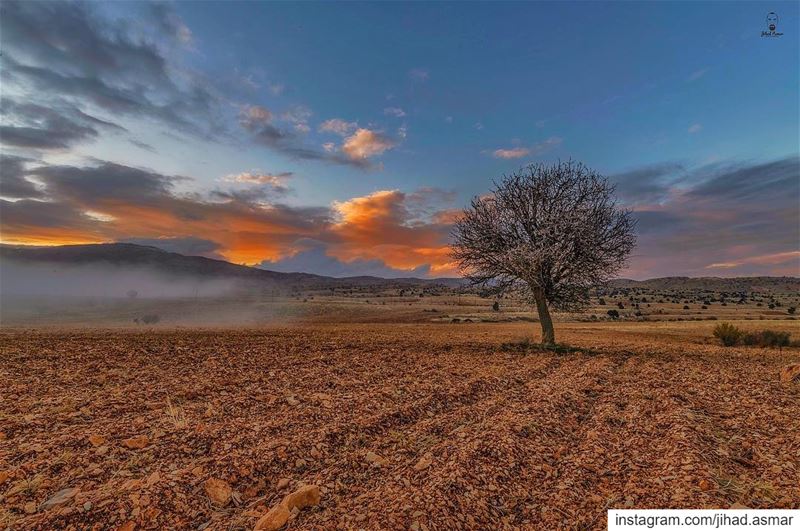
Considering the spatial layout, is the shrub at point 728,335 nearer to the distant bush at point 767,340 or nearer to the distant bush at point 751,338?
the distant bush at point 751,338

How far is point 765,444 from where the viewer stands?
705cm

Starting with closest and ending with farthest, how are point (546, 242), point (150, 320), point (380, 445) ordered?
point (380, 445), point (546, 242), point (150, 320)

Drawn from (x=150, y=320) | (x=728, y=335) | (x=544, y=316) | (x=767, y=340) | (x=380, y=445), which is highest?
(x=544, y=316)

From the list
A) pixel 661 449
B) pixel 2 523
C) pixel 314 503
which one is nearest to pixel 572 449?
pixel 661 449

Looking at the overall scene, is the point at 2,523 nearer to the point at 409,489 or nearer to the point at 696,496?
the point at 409,489

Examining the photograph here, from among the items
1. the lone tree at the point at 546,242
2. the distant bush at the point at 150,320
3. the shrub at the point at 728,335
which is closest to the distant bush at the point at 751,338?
the shrub at the point at 728,335

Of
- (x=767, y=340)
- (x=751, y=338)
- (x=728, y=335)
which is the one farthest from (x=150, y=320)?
(x=767, y=340)

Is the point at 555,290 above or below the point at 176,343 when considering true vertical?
above

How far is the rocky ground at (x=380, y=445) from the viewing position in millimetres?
5039

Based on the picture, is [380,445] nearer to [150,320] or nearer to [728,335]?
[728,335]

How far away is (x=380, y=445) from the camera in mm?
7055

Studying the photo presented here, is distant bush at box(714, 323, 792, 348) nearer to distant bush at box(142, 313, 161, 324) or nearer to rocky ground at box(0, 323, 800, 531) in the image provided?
rocky ground at box(0, 323, 800, 531)

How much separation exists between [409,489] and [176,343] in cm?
1676

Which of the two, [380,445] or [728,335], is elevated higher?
[380,445]
